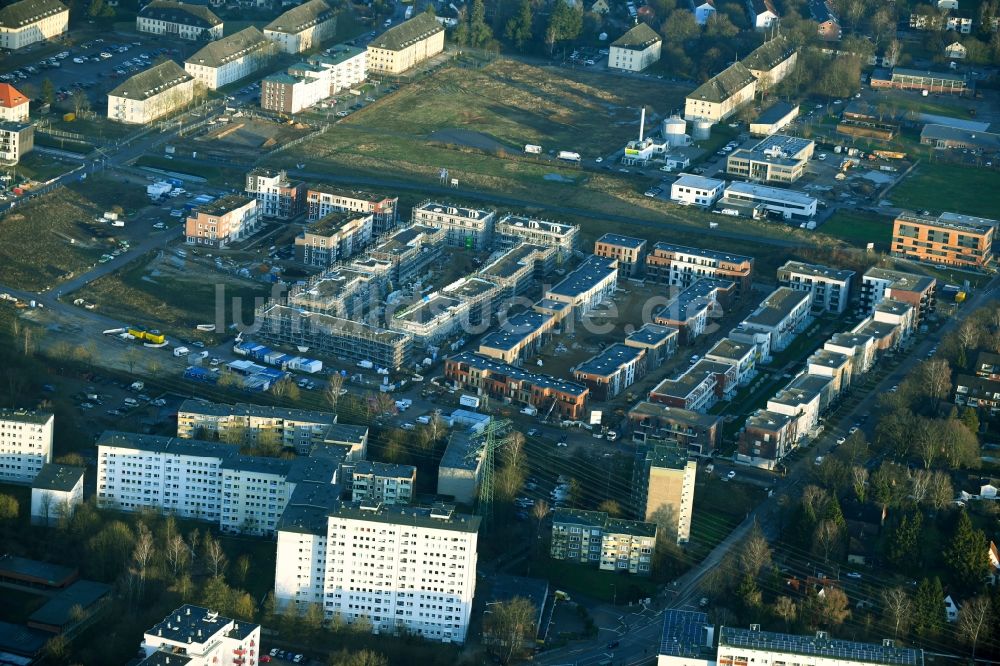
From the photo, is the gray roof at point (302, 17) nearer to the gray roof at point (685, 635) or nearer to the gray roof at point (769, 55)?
the gray roof at point (769, 55)

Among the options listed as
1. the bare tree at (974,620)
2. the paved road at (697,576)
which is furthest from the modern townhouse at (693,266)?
the bare tree at (974,620)

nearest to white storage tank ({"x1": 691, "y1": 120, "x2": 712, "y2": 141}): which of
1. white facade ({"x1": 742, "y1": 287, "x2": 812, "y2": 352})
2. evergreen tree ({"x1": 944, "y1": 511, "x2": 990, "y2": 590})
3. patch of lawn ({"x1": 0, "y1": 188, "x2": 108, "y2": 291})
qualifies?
white facade ({"x1": 742, "y1": 287, "x2": 812, "y2": 352})

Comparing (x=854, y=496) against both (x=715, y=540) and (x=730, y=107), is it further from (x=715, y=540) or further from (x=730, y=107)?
(x=730, y=107)

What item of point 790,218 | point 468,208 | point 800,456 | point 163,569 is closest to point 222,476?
point 163,569

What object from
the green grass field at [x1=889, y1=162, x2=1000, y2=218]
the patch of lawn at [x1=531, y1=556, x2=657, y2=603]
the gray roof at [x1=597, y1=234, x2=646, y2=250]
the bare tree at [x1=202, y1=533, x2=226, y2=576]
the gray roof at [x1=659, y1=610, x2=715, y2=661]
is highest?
the green grass field at [x1=889, y1=162, x2=1000, y2=218]

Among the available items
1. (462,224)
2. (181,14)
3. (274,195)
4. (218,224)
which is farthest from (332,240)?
(181,14)

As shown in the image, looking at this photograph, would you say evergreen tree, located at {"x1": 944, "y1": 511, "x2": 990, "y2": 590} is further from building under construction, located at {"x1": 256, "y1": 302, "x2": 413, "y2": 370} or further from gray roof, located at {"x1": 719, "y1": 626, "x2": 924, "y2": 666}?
building under construction, located at {"x1": 256, "y1": 302, "x2": 413, "y2": 370}

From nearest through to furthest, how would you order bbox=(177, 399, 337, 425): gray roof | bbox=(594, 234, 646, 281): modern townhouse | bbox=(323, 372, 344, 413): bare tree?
1. bbox=(177, 399, 337, 425): gray roof
2. bbox=(323, 372, 344, 413): bare tree
3. bbox=(594, 234, 646, 281): modern townhouse
